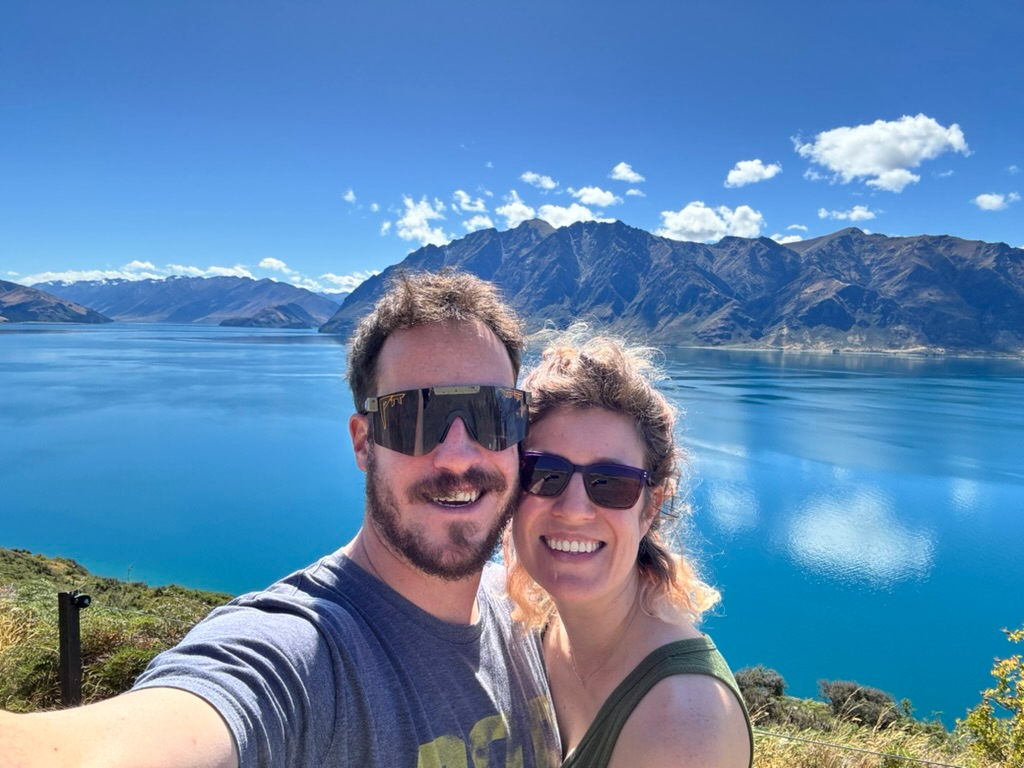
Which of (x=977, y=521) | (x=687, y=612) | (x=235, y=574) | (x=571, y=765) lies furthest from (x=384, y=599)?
(x=977, y=521)

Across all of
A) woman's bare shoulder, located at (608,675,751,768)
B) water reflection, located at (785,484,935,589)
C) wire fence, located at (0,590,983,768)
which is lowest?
water reflection, located at (785,484,935,589)

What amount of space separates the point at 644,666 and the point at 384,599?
894mm

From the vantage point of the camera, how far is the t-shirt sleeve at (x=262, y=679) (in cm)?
Result: 132

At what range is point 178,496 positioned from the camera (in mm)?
33719

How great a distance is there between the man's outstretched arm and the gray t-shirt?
0.03 metres

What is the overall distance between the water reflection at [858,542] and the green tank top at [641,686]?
2869 cm

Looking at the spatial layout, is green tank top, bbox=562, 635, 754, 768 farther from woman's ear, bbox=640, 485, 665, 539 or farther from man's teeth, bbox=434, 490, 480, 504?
man's teeth, bbox=434, 490, 480, 504

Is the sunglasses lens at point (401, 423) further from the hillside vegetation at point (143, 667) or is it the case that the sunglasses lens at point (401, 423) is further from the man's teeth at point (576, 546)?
the hillside vegetation at point (143, 667)

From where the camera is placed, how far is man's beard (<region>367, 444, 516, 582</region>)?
192 cm

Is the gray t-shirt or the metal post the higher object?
the gray t-shirt

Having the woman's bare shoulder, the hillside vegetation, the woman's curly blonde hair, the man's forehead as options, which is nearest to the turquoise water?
the woman's curly blonde hair

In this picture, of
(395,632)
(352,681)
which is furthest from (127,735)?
(395,632)

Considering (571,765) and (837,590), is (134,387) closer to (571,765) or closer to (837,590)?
(837,590)

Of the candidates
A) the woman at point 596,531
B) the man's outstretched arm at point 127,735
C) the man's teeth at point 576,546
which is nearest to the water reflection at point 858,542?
the woman at point 596,531
